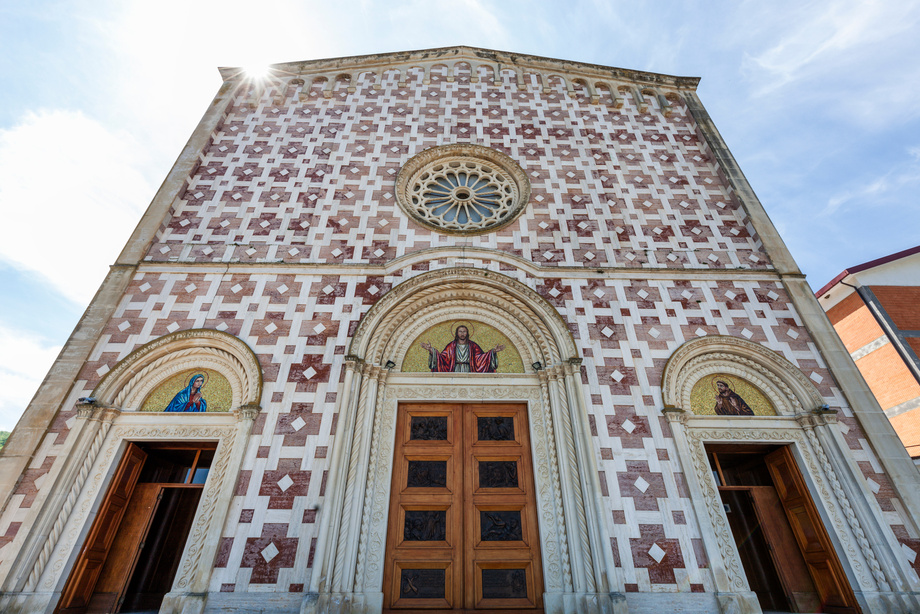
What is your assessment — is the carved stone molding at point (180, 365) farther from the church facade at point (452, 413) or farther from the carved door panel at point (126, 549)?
the carved door panel at point (126, 549)

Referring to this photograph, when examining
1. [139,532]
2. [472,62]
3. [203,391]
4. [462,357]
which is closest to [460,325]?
[462,357]

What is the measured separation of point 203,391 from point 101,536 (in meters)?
2.25

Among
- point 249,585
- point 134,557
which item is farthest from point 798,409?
point 134,557

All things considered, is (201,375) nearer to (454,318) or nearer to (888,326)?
(454,318)

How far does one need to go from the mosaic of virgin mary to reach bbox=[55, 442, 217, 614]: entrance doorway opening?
0.52 metres

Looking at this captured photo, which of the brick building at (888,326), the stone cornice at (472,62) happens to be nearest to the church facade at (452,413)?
the stone cornice at (472,62)

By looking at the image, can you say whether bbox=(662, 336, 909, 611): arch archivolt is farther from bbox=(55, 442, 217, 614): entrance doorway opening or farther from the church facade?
bbox=(55, 442, 217, 614): entrance doorway opening

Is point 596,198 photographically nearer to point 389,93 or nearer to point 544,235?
point 544,235

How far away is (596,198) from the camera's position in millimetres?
9773

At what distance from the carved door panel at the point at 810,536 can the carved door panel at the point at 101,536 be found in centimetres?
993

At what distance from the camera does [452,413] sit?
7.29 m

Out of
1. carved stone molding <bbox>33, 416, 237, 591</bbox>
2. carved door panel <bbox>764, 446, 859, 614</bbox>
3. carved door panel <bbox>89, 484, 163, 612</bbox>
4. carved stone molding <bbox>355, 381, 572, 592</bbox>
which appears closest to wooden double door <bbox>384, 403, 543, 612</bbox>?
carved stone molding <bbox>355, 381, 572, 592</bbox>

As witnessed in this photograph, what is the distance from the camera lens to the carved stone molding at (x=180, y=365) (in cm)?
708

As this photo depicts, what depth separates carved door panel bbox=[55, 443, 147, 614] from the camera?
19.4 feet
